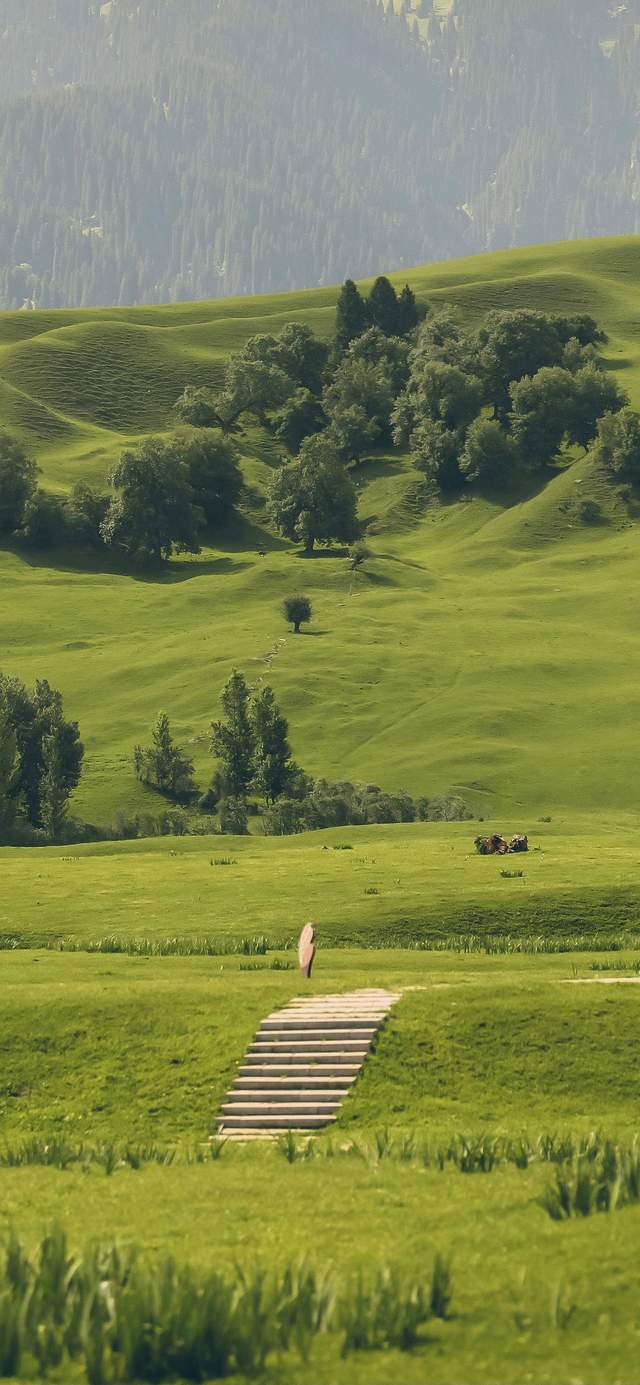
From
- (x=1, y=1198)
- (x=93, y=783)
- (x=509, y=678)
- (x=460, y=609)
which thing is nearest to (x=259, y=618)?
(x=460, y=609)

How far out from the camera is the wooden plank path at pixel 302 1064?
31.6 metres

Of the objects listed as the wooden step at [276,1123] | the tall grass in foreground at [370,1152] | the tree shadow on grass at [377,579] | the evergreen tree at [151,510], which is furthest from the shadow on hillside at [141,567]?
the tall grass in foreground at [370,1152]

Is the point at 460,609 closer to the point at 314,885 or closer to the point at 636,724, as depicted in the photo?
the point at 636,724

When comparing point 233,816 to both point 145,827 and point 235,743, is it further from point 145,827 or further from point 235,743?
point 235,743

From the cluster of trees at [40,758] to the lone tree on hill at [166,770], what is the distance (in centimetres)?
462

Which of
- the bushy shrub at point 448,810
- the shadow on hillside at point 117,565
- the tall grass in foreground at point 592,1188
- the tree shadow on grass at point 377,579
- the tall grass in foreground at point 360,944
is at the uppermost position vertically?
the shadow on hillside at point 117,565

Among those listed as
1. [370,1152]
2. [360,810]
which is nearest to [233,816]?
[360,810]

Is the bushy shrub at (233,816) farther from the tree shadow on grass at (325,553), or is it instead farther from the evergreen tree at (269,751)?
the tree shadow on grass at (325,553)

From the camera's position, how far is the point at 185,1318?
16.1 meters

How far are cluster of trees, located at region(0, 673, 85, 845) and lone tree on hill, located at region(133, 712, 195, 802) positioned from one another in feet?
15.2

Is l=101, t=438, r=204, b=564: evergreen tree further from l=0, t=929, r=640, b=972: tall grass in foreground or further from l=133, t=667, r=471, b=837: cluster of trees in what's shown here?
l=0, t=929, r=640, b=972: tall grass in foreground

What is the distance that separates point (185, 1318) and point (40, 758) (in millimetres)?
105213

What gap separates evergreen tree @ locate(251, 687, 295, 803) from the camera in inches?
→ 4722

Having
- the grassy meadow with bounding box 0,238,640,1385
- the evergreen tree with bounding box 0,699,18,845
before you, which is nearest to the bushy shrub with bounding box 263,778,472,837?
the grassy meadow with bounding box 0,238,640,1385
